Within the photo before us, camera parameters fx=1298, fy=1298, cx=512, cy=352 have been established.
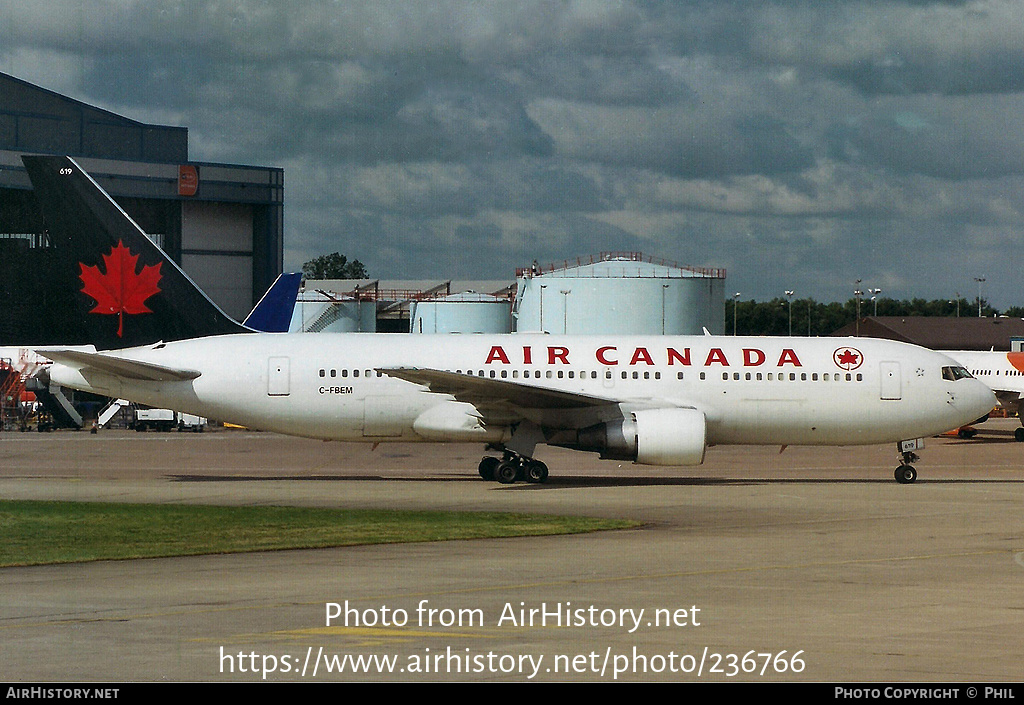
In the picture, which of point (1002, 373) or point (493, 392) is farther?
point (1002, 373)

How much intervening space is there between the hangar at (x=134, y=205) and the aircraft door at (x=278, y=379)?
40692 millimetres

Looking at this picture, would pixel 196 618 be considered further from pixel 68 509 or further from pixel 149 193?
pixel 149 193

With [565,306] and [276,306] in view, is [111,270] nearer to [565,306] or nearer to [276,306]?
[276,306]

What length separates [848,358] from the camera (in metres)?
34.4

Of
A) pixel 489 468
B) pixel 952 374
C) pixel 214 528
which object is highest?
pixel 952 374

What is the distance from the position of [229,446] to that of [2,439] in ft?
34.9

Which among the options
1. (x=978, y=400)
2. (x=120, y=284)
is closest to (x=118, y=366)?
(x=120, y=284)

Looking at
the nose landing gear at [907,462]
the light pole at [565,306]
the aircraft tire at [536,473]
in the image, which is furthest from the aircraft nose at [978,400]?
the light pole at [565,306]

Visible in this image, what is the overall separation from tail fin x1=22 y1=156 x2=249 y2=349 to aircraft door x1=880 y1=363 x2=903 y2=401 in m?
17.9

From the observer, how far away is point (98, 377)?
32.3 metres

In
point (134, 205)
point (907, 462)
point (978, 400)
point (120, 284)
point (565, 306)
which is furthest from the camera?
point (134, 205)

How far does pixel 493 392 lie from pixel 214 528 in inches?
418

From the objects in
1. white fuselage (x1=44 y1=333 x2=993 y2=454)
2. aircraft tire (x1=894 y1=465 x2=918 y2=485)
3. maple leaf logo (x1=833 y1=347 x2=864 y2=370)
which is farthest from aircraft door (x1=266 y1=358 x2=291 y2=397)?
aircraft tire (x1=894 y1=465 x2=918 y2=485)
